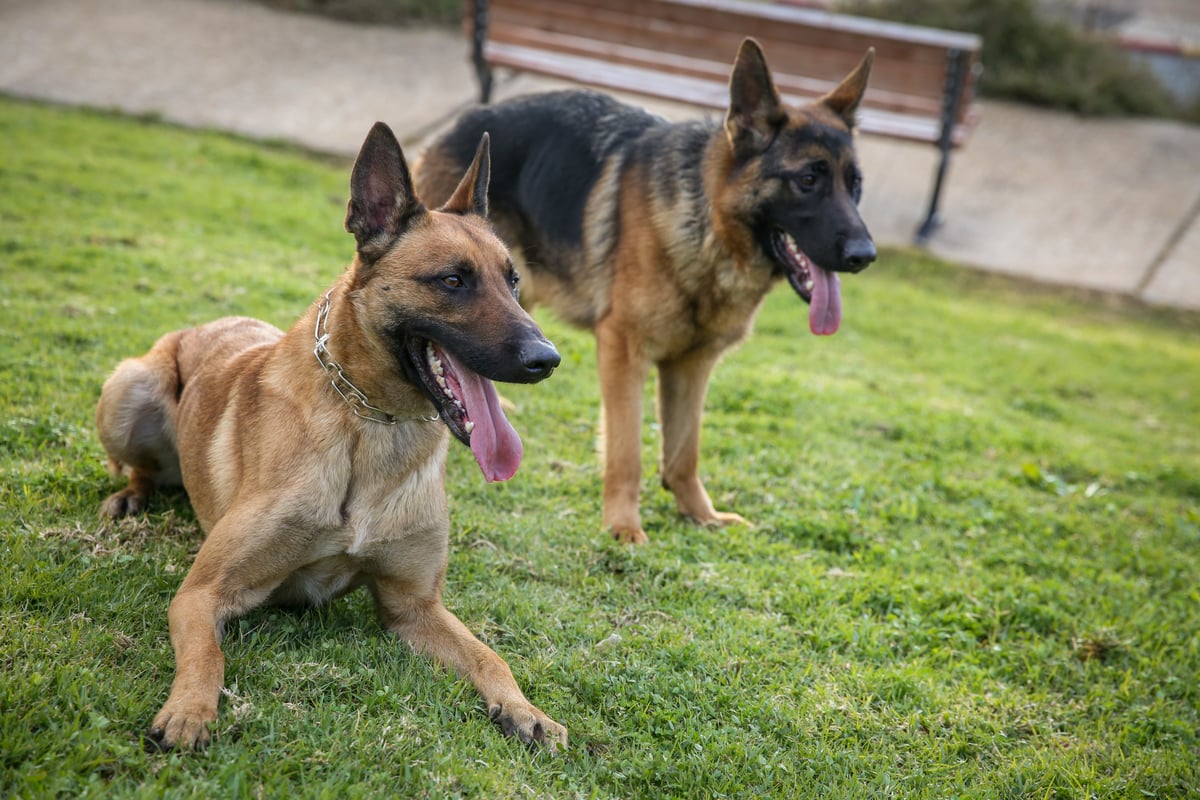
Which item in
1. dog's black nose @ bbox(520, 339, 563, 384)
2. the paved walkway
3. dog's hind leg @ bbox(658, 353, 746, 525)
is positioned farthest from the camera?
the paved walkway

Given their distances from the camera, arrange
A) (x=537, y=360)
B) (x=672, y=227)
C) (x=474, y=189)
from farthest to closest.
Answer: (x=672, y=227) < (x=474, y=189) < (x=537, y=360)

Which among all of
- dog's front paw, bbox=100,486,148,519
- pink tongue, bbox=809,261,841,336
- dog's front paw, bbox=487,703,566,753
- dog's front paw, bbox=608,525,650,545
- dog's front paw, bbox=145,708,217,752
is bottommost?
dog's front paw, bbox=608,525,650,545

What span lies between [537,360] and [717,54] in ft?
27.6

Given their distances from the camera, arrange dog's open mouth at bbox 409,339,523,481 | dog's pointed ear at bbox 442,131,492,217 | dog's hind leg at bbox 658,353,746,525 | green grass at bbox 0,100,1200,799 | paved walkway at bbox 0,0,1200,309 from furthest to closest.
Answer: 1. paved walkway at bbox 0,0,1200,309
2. dog's hind leg at bbox 658,353,746,525
3. dog's pointed ear at bbox 442,131,492,217
4. dog's open mouth at bbox 409,339,523,481
5. green grass at bbox 0,100,1200,799

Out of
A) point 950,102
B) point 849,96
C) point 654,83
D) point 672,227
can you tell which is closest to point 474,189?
point 672,227

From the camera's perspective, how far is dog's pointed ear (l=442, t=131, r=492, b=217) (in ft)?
13.1

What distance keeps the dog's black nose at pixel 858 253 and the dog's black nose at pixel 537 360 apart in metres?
2.11

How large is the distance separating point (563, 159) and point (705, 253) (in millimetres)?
1115

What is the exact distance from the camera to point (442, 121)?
39.2 ft

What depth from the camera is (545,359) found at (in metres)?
3.39

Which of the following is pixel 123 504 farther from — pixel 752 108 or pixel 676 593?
pixel 752 108

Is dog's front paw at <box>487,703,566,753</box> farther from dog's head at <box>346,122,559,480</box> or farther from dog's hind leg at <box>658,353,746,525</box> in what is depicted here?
dog's hind leg at <box>658,353,746,525</box>

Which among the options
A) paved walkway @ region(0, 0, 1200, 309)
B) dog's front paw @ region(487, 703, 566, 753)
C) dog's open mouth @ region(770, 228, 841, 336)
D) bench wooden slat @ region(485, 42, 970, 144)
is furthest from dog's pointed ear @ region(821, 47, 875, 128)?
paved walkway @ region(0, 0, 1200, 309)

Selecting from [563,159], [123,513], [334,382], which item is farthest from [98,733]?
[563,159]
